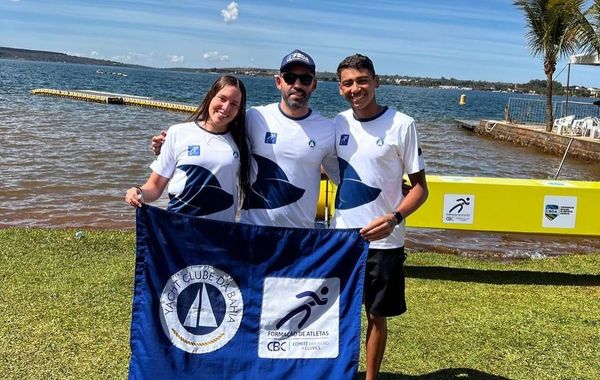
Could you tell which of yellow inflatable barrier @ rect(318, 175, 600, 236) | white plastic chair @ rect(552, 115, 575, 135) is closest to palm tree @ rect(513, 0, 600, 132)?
white plastic chair @ rect(552, 115, 575, 135)

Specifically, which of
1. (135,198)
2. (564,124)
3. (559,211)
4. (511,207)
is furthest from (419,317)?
(564,124)

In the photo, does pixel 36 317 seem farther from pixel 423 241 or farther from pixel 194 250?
pixel 423 241

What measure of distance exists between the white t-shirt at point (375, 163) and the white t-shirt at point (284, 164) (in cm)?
12

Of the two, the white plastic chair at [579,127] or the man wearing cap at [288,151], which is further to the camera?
the white plastic chair at [579,127]

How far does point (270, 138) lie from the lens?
129 inches

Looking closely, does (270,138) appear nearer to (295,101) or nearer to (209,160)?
(295,101)

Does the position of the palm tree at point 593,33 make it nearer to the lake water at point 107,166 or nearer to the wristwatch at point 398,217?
the lake water at point 107,166

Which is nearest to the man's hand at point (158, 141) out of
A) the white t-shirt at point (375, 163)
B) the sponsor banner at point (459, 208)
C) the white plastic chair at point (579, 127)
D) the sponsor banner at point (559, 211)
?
the white t-shirt at point (375, 163)

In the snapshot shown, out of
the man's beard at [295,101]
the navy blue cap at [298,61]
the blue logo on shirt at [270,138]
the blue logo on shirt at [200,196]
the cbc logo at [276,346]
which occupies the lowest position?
the cbc logo at [276,346]

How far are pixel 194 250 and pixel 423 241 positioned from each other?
7021 millimetres

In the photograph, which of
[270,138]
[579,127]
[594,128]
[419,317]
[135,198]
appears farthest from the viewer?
[579,127]

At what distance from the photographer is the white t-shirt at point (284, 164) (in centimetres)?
326

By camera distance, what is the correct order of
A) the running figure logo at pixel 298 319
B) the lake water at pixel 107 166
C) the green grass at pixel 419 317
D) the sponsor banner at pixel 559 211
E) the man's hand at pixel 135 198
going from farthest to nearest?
the lake water at pixel 107 166
the sponsor banner at pixel 559 211
the green grass at pixel 419 317
the running figure logo at pixel 298 319
the man's hand at pixel 135 198

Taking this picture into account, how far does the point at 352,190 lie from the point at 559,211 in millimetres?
4103
